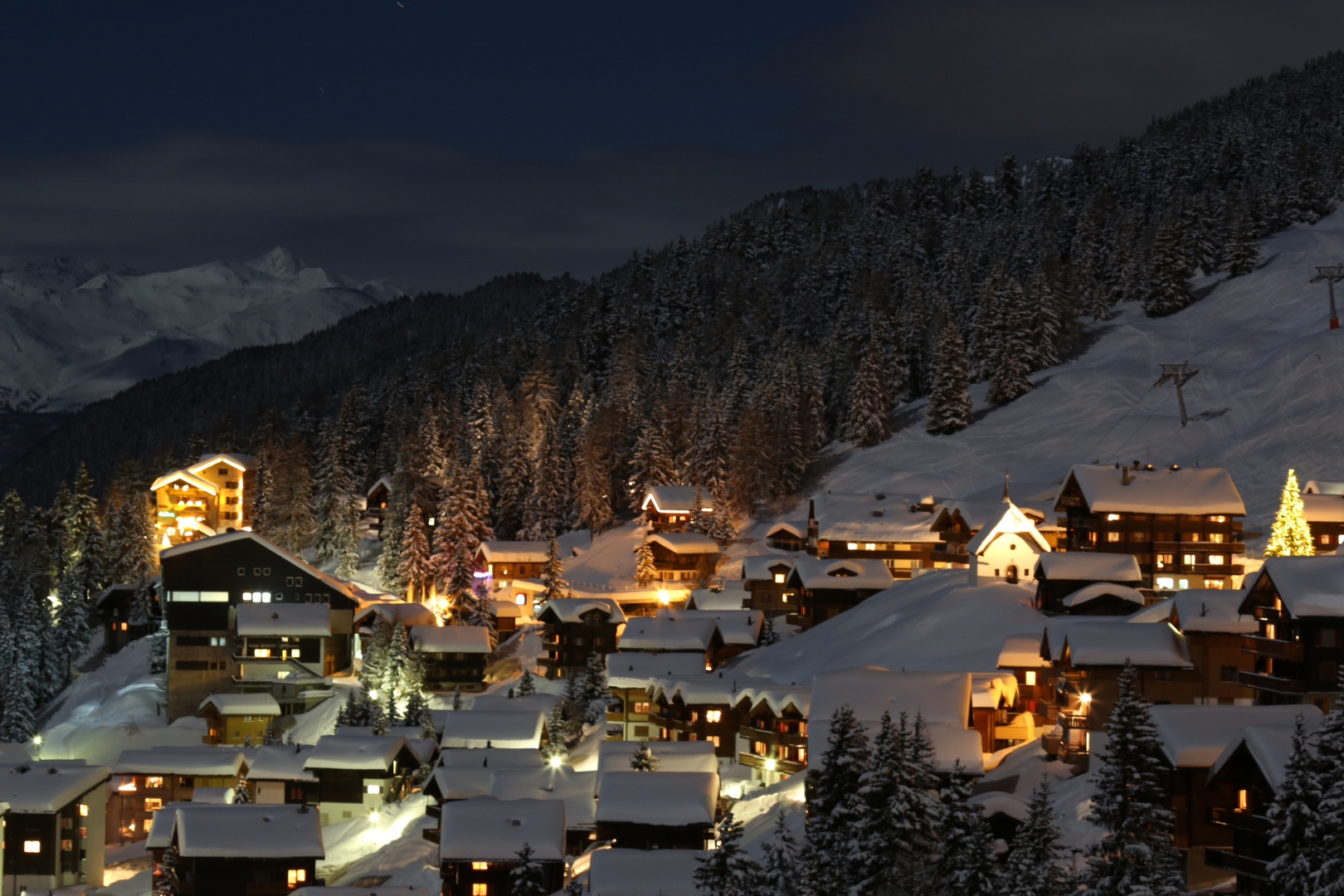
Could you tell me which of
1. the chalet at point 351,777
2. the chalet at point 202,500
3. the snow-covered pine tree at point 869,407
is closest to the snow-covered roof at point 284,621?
the chalet at point 351,777

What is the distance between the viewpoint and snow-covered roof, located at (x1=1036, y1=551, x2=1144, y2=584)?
67.5 m

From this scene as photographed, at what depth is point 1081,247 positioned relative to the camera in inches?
5541

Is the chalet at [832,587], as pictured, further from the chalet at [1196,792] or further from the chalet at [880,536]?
the chalet at [1196,792]

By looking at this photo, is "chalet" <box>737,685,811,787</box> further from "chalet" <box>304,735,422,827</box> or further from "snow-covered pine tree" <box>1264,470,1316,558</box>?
"snow-covered pine tree" <box>1264,470,1316,558</box>

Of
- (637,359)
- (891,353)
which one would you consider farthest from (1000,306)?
(637,359)

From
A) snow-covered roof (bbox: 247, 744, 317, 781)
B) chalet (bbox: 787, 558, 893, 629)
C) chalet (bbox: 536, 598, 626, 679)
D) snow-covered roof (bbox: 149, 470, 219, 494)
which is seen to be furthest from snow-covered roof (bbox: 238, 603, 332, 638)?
snow-covered roof (bbox: 149, 470, 219, 494)

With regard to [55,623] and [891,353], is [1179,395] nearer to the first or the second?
[891,353]

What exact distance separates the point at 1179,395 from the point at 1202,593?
5496cm

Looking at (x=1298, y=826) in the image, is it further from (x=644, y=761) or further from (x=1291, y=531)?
(x=1291, y=531)

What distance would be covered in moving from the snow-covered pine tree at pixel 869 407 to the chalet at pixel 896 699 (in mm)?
62606

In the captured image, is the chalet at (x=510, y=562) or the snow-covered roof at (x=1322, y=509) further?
the chalet at (x=510, y=562)

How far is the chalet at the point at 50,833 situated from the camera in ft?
222

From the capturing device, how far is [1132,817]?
115ft

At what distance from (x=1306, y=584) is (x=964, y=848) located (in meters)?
16.6
